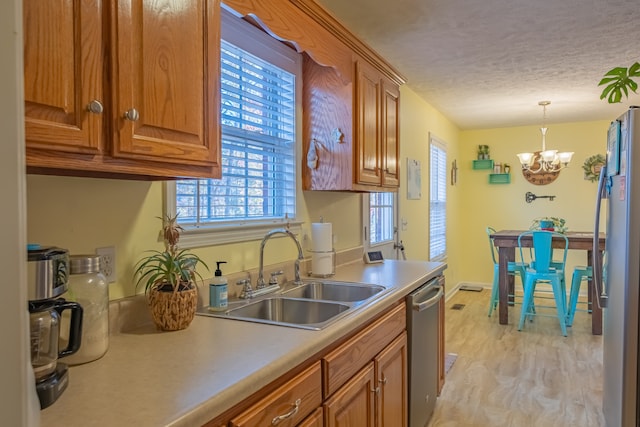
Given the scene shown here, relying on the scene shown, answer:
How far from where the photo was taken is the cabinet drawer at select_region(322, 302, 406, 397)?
4.70ft

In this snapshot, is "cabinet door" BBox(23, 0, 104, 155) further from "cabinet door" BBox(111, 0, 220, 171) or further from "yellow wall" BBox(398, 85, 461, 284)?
"yellow wall" BBox(398, 85, 461, 284)

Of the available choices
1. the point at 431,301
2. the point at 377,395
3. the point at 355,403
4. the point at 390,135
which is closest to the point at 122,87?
the point at 355,403

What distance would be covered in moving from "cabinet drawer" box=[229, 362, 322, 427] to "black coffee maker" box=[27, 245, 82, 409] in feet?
1.27

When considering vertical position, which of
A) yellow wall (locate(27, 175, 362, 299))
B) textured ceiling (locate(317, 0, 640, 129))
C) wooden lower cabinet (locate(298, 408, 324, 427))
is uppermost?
textured ceiling (locate(317, 0, 640, 129))

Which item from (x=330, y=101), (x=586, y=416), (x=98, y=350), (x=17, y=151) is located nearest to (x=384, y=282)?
(x=330, y=101)

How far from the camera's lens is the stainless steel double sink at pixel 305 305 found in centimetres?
171

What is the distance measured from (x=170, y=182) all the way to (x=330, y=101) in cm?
115

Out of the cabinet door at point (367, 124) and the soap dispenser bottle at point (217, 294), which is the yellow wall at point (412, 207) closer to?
the soap dispenser bottle at point (217, 294)

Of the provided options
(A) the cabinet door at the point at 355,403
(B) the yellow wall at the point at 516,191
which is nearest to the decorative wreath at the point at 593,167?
(B) the yellow wall at the point at 516,191

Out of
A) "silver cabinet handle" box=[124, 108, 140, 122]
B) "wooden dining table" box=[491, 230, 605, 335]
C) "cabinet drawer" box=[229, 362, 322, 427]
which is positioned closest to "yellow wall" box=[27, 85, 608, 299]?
"silver cabinet handle" box=[124, 108, 140, 122]

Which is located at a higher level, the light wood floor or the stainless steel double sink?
A: the stainless steel double sink

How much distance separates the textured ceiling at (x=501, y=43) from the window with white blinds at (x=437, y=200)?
82 cm

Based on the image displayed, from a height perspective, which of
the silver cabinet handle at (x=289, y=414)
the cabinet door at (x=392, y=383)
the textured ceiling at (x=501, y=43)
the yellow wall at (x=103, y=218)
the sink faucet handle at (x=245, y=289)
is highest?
the textured ceiling at (x=501, y=43)

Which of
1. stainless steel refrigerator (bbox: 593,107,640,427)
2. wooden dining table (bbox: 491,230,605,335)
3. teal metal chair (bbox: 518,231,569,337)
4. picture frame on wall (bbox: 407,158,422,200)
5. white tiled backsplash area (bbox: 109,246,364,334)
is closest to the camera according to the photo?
white tiled backsplash area (bbox: 109,246,364,334)
